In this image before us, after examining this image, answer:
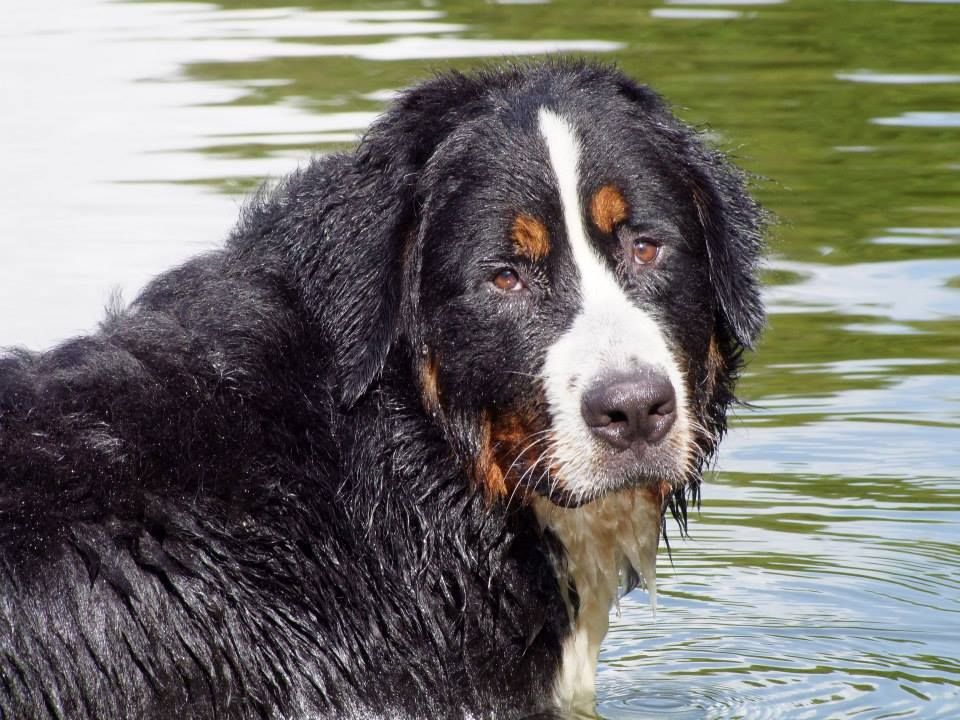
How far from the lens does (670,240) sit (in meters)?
6.04

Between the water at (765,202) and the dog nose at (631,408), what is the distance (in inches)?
55.4

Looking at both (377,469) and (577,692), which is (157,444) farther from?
(577,692)

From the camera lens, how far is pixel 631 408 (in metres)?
5.64

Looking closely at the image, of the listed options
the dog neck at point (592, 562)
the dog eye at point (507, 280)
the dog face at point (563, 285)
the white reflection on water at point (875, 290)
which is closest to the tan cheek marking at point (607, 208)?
the dog face at point (563, 285)

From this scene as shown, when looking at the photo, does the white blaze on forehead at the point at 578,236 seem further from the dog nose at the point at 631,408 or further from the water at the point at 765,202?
the water at the point at 765,202

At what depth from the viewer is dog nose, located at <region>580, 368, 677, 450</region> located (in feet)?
18.3

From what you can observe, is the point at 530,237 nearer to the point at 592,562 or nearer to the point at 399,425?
the point at 399,425

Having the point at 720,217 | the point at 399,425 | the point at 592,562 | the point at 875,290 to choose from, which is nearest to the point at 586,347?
the point at 399,425

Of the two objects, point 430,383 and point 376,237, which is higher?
point 376,237

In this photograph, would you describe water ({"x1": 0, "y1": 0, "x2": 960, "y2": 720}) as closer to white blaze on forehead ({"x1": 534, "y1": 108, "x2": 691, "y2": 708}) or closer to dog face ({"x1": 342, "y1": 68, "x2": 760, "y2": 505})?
white blaze on forehead ({"x1": 534, "y1": 108, "x2": 691, "y2": 708})

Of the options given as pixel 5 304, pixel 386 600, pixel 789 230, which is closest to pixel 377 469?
pixel 386 600

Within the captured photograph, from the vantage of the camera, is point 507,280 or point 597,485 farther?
point 507,280

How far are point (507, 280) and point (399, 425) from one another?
607 mm

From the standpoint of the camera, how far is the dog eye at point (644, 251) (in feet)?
19.7
